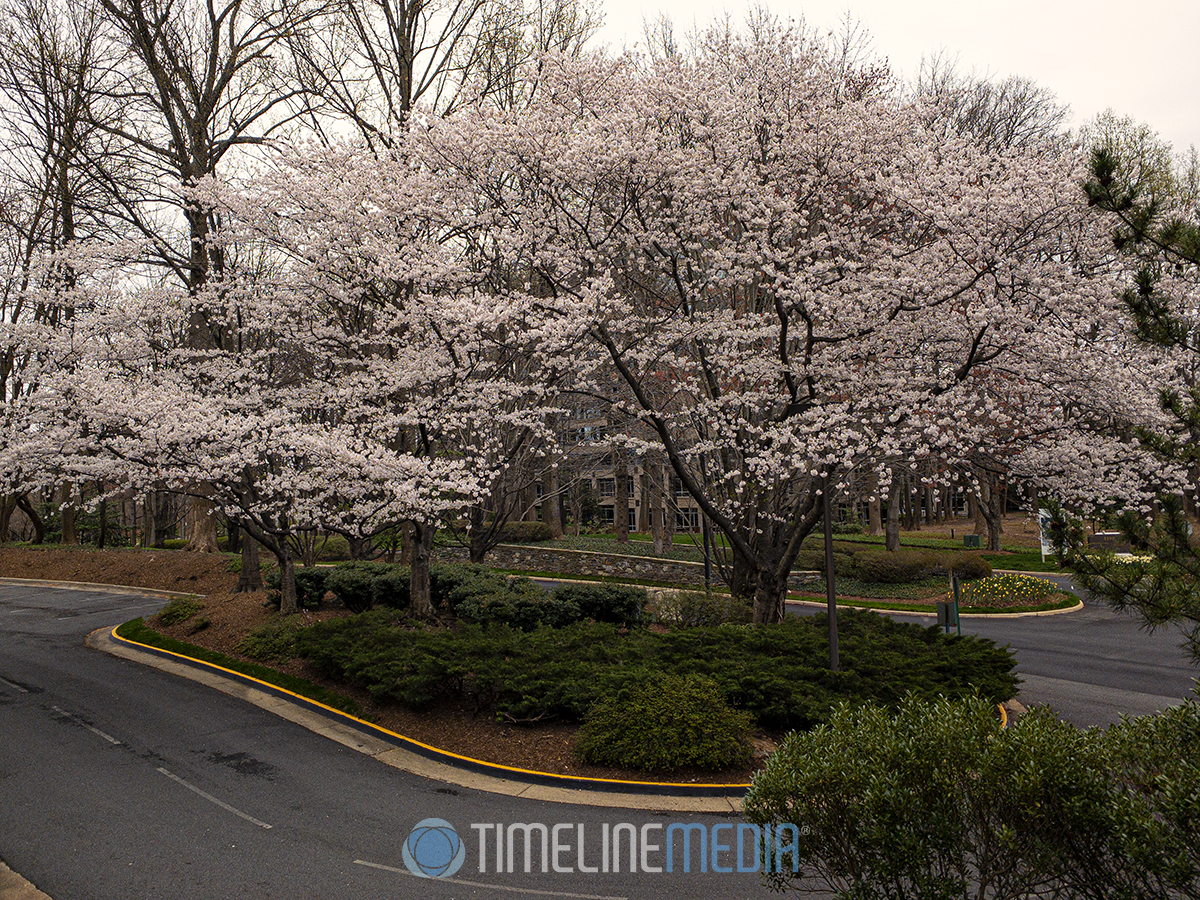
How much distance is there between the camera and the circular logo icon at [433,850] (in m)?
7.01

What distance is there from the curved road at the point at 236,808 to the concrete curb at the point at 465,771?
9.0 inches

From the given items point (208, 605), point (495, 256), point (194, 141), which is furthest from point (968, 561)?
point (194, 141)

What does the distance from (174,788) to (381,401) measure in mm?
8818

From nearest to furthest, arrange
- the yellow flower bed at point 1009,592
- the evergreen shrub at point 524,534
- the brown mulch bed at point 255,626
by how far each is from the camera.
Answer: the brown mulch bed at point 255,626 → the yellow flower bed at point 1009,592 → the evergreen shrub at point 524,534

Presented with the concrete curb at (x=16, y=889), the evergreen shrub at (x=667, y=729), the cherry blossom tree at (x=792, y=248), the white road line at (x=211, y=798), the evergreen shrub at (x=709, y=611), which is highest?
the cherry blossom tree at (x=792, y=248)

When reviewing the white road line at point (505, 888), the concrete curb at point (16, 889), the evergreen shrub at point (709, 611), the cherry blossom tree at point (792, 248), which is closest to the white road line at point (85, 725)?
the concrete curb at point (16, 889)

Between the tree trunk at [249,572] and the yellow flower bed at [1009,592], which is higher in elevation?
the tree trunk at [249,572]

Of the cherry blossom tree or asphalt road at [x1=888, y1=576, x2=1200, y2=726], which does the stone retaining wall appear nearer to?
asphalt road at [x1=888, y1=576, x2=1200, y2=726]

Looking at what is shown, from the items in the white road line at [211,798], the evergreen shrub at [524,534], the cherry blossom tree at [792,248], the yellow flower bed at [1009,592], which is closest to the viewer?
the white road line at [211,798]

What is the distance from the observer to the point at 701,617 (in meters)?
15.9

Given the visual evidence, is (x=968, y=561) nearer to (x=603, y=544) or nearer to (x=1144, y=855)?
→ (x=603, y=544)

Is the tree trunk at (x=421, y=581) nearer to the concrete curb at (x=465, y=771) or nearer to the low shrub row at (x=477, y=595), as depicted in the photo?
the low shrub row at (x=477, y=595)

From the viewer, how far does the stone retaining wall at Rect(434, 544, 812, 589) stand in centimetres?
2802

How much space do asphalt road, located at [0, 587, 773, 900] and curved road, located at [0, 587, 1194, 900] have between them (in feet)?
0.07
